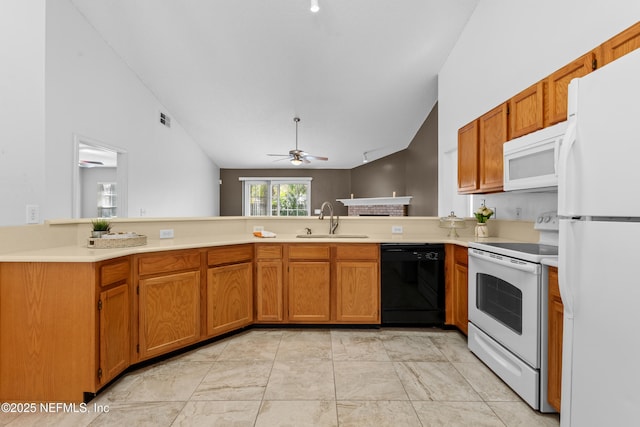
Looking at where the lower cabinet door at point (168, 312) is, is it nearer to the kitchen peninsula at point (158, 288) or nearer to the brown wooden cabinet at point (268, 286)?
the kitchen peninsula at point (158, 288)

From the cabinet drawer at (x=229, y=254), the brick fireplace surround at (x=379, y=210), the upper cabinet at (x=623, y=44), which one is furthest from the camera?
the brick fireplace surround at (x=379, y=210)

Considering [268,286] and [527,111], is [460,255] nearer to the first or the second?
[527,111]

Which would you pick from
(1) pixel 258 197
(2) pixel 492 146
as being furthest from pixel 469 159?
(1) pixel 258 197

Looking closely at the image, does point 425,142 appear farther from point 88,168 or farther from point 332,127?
point 88,168

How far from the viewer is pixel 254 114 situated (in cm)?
564

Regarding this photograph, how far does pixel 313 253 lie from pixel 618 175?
2189 mm

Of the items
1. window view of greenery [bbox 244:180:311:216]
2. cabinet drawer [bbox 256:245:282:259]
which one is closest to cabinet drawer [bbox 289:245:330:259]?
cabinet drawer [bbox 256:245:282:259]

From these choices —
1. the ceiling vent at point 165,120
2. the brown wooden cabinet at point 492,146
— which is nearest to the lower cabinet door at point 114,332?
the brown wooden cabinet at point 492,146

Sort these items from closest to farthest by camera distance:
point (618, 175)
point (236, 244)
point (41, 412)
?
point (618, 175) < point (41, 412) < point (236, 244)

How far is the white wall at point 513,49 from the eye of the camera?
1967 mm

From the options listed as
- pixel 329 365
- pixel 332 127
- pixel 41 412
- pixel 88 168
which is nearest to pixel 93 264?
pixel 41 412

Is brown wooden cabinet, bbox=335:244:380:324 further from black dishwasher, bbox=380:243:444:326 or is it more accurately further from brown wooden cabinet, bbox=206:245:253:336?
brown wooden cabinet, bbox=206:245:253:336

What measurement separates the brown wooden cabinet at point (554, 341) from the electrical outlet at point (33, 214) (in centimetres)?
329

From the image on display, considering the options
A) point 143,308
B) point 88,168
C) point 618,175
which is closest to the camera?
point 618,175
